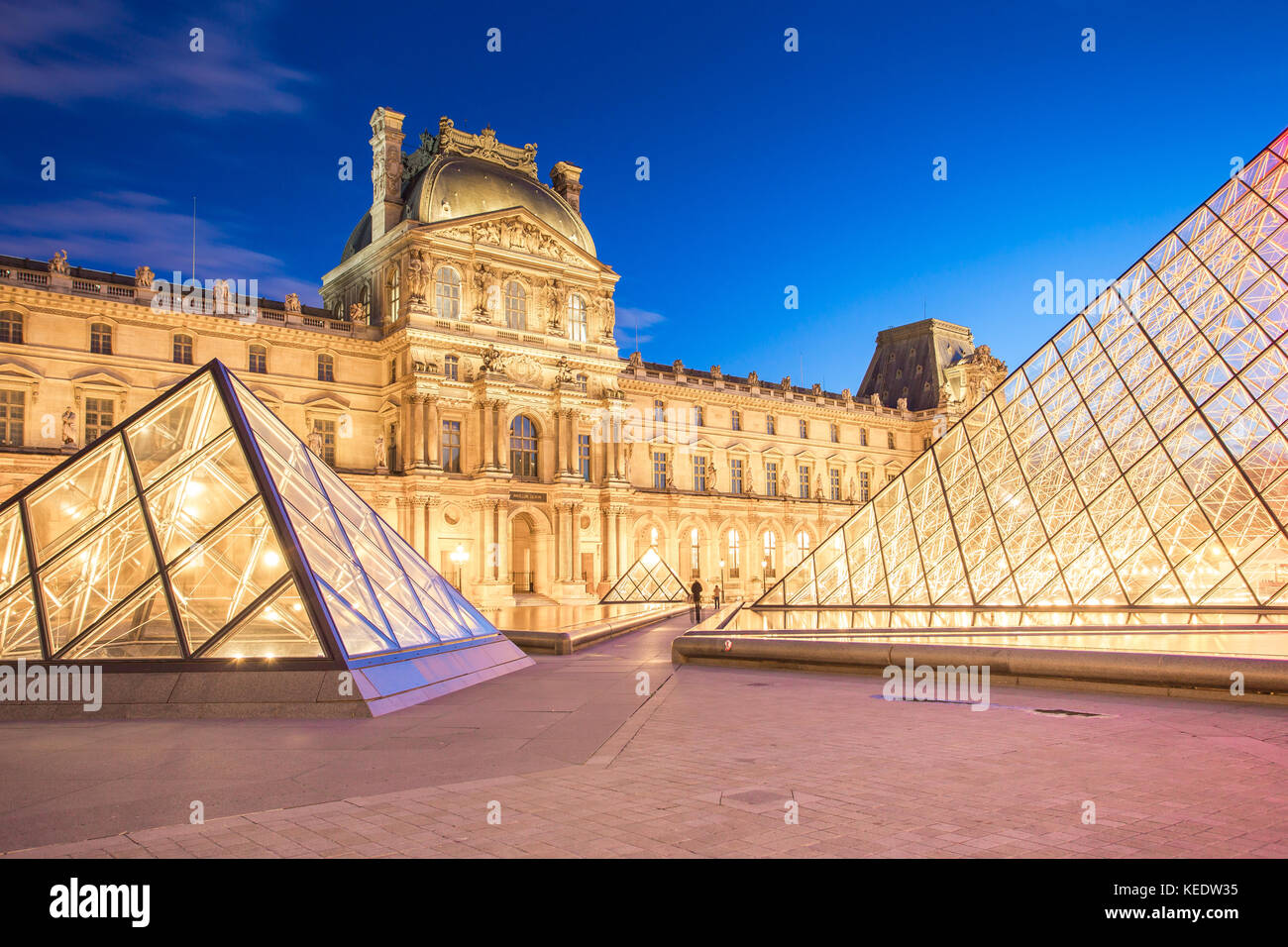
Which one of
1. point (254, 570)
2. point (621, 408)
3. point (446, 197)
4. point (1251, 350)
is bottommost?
point (254, 570)

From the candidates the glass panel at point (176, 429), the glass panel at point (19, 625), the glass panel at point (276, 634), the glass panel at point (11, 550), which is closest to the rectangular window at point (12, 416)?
the glass panel at point (11, 550)

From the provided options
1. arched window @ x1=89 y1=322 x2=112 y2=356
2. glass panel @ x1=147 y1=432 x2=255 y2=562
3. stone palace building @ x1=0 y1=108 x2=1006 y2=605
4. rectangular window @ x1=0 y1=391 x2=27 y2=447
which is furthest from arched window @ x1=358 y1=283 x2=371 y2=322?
glass panel @ x1=147 y1=432 x2=255 y2=562

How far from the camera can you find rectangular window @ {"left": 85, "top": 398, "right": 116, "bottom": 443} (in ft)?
129

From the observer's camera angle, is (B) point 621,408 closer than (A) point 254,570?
No

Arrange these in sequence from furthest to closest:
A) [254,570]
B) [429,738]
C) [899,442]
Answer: [899,442]
[254,570]
[429,738]

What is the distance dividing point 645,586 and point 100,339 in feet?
82.3

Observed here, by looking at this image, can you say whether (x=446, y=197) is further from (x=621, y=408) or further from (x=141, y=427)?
(x=141, y=427)

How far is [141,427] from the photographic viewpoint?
13.2 m

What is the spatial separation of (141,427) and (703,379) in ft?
162

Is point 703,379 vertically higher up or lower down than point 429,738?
higher up

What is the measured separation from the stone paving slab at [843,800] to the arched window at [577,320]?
138ft

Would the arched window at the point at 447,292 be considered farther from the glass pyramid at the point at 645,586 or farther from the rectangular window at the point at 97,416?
the glass pyramid at the point at 645,586

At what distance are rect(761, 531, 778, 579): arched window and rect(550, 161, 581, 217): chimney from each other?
2355 centimetres
